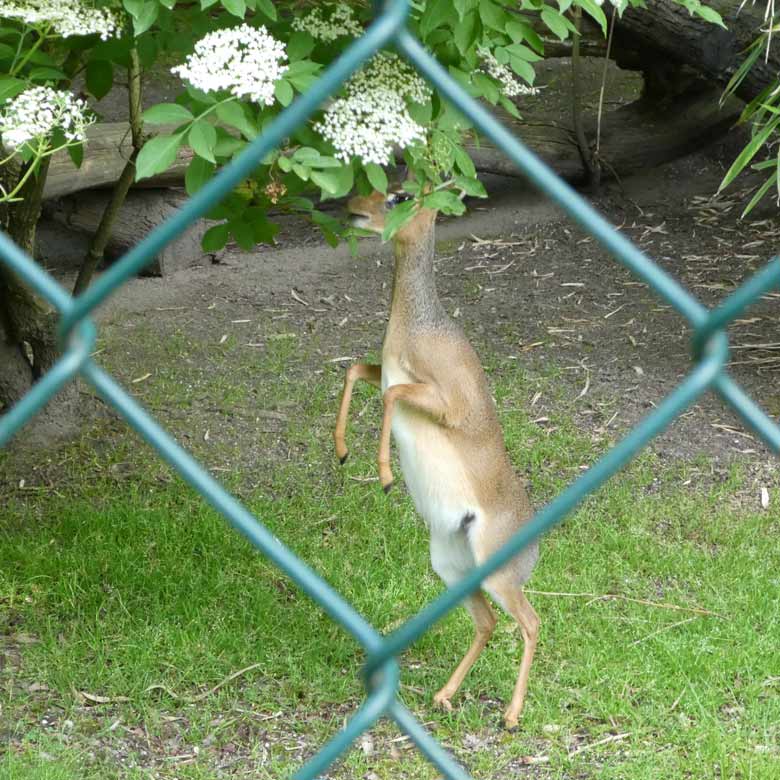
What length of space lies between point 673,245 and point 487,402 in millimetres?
3739

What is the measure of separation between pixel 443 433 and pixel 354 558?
78 centimetres

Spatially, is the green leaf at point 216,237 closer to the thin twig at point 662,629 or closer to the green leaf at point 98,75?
the green leaf at point 98,75

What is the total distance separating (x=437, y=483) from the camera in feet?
12.7

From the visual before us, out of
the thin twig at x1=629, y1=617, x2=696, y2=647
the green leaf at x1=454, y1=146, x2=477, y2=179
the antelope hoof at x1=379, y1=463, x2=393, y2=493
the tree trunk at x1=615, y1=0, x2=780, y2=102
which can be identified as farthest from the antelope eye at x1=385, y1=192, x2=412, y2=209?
the tree trunk at x1=615, y1=0, x2=780, y2=102

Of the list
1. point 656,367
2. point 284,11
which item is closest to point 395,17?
point 284,11

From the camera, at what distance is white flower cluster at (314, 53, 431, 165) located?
271 centimetres

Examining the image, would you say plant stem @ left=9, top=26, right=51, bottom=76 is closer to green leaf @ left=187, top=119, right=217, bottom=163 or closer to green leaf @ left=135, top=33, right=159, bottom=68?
green leaf @ left=135, top=33, right=159, bottom=68

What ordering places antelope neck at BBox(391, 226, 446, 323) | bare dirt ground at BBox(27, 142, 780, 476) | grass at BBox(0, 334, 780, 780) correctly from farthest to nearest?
bare dirt ground at BBox(27, 142, 780, 476) < antelope neck at BBox(391, 226, 446, 323) < grass at BBox(0, 334, 780, 780)

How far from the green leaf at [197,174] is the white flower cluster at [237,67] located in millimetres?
273

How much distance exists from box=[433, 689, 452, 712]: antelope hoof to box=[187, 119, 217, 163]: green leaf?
6.40 ft

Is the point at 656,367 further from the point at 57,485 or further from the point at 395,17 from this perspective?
the point at 395,17

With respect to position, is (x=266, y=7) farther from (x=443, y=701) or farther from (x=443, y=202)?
(x=443, y=701)

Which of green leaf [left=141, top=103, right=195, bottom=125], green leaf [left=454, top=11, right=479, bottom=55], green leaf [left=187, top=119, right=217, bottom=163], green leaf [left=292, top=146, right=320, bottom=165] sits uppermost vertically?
green leaf [left=454, top=11, right=479, bottom=55]

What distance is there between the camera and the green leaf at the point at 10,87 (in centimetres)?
279
